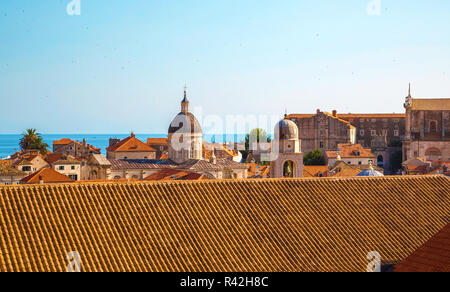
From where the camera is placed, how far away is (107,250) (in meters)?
13.1

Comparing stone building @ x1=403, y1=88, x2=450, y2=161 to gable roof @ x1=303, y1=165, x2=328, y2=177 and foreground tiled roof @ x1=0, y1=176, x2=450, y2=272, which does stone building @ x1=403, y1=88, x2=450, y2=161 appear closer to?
gable roof @ x1=303, y1=165, x2=328, y2=177

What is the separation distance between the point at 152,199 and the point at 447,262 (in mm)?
6749

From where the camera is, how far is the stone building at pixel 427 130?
81.9 meters

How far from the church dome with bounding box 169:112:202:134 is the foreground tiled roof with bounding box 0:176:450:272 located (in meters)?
41.8

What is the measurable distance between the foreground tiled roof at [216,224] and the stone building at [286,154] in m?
27.3

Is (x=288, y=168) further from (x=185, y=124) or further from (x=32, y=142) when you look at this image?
(x=32, y=142)

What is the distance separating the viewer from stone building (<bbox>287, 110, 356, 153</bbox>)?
98.1 m

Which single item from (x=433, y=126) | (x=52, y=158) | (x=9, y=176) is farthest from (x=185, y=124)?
(x=433, y=126)

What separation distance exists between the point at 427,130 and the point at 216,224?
76061 millimetres

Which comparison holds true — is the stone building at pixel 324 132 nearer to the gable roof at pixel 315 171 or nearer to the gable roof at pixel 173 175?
the gable roof at pixel 315 171

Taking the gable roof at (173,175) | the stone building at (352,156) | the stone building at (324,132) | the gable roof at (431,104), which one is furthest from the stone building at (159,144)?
the gable roof at (173,175)

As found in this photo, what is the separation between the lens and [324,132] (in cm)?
9831
